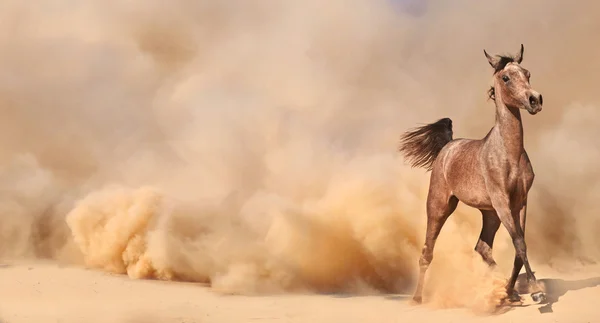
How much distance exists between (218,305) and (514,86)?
662cm

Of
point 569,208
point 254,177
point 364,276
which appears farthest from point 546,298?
point 254,177

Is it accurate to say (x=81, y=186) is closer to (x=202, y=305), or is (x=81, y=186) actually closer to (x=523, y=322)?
(x=202, y=305)

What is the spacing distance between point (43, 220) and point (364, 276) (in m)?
12.5

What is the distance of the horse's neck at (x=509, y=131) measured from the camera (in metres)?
10.4

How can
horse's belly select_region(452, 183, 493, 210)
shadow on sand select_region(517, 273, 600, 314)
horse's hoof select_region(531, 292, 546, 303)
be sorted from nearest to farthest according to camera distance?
horse's hoof select_region(531, 292, 546, 303) < shadow on sand select_region(517, 273, 600, 314) < horse's belly select_region(452, 183, 493, 210)

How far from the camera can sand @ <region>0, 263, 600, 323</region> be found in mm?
10086

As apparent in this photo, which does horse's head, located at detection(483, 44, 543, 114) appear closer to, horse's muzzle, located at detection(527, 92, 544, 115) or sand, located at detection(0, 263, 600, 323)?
horse's muzzle, located at detection(527, 92, 544, 115)

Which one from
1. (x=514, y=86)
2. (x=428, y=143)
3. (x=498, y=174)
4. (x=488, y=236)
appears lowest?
(x=488, y=236)

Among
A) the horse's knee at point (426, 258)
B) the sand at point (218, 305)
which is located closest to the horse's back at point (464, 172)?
the horse's knee at point (426, 258)

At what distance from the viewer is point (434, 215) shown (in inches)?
470

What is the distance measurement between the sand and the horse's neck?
2353 mm

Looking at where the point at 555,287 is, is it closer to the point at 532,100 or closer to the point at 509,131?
the point at 509,131

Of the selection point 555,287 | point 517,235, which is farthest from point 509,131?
point 555,287

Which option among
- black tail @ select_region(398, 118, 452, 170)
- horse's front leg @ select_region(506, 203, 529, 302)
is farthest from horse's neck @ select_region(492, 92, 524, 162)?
black tail @ select_region(398, 118, 452, 170)
